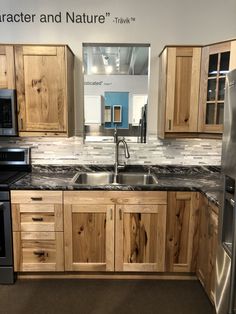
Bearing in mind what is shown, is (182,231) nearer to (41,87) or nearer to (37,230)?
(37,230)

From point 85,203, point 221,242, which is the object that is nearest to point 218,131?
point 221,242

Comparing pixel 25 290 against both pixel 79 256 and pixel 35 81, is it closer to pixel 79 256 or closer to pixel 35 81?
pixel 79 256

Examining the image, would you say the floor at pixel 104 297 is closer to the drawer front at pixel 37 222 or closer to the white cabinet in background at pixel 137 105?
the drawer front at pixel 37 222

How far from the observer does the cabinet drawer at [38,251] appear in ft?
7.52

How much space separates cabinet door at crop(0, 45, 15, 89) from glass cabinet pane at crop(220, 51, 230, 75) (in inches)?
72.6

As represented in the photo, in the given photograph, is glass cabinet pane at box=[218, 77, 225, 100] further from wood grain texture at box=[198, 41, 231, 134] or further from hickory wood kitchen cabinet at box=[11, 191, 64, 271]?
hickory wood kitchen cabinet at box=[11, 191, 64, 271]

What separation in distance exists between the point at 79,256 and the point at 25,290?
1.74ft

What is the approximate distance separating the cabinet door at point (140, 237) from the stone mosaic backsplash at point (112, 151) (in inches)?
26.5

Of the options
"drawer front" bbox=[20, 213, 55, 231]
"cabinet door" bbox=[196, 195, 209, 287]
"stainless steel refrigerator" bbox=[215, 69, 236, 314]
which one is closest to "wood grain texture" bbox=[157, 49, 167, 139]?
"cabinet door" bbox=[196, 195, 209, 287]

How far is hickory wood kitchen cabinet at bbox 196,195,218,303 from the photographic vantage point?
6.22 ft

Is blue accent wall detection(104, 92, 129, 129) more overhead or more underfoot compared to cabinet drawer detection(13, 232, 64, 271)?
more overhead

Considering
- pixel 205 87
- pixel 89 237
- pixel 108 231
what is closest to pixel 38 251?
pixel 89 237

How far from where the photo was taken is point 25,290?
223cm

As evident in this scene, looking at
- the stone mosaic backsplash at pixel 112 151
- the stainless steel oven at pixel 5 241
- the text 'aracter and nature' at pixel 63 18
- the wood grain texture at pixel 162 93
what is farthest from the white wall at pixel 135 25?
the stainless steel oven at pixel 5 241
